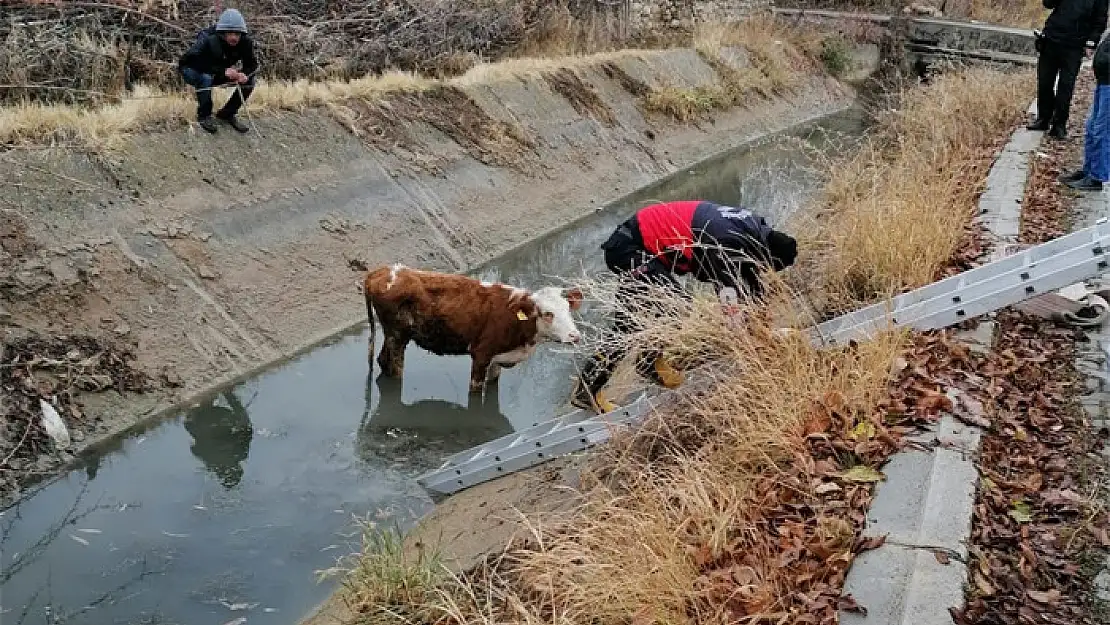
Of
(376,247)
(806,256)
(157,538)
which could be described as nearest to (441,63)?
(376,247)

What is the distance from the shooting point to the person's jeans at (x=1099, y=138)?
977 centimetres

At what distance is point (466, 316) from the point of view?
9.02m

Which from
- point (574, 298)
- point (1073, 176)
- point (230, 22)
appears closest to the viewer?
point (574, 298)

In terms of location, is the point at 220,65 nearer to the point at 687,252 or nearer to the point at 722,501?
the point at 687,252

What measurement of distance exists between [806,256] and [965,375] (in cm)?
365

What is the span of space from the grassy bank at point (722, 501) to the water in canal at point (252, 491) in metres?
0.71

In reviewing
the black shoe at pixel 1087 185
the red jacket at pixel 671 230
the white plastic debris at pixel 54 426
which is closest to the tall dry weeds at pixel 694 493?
the red jacket at pixel 671 230

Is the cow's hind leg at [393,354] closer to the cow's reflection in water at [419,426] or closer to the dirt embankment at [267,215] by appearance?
the cow's reflection in water at [419,426]

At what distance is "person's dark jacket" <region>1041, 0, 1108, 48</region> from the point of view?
38.1ft

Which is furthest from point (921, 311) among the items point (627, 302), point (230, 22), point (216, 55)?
point (216, 55)

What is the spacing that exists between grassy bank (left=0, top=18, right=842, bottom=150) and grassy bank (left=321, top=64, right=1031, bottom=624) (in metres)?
6.79

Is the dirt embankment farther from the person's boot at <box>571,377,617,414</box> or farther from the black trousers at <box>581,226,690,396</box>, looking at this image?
the black trousers at <box>581,226,690,396</box>

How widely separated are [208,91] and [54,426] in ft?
18.5

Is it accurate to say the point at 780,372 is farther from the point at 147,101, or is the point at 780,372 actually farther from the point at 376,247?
the point at 147,101
